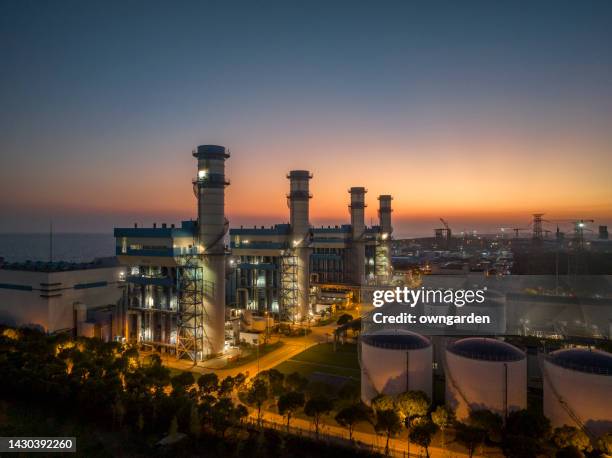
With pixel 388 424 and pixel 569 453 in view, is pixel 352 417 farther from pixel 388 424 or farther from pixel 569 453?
pixel 569 453

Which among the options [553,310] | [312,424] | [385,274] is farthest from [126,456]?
[385,274]

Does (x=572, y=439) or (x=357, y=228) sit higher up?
(x=357, y=228)

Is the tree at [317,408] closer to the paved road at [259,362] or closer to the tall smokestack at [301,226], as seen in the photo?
the paved road at [259,362]

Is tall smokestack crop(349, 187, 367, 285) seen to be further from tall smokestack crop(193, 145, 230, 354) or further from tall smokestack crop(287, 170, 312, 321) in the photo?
tall smokestack crop(193, 145, 230, 354)

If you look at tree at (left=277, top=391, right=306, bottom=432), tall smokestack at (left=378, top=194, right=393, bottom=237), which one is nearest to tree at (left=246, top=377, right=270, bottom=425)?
tree at (left=277, top=391, right=306, bottom=432)

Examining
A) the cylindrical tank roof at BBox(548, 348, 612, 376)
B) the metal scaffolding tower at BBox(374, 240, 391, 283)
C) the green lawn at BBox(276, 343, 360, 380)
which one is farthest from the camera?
the metal scaffolding tower at BBox(374, 240, 391, 283)

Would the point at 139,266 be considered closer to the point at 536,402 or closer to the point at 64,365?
the point at 64,365

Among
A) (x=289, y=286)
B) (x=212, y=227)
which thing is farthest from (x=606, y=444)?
(x=289, y=286)

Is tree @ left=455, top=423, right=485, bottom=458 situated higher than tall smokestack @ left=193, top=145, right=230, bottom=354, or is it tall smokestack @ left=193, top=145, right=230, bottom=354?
tall smokestack @ left=193, top=145, right=230, bottom=354
